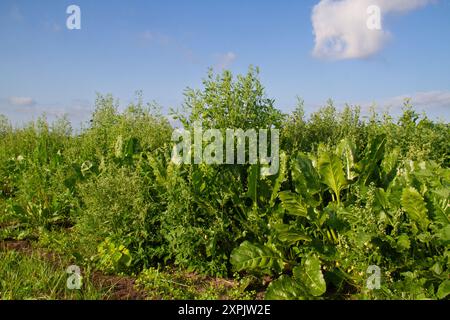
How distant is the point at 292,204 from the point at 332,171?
0.43 meters

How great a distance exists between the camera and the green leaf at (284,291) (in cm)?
324

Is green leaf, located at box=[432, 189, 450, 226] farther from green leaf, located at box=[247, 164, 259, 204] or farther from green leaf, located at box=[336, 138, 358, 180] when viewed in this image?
green leaf, located at box=[247, 164, 259, 204]

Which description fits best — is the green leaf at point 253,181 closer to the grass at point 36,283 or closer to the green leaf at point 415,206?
the green leaf at point 415,206

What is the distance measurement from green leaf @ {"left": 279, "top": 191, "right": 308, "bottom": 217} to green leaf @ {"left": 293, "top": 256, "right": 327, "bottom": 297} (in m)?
0.42

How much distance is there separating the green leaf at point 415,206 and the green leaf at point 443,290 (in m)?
0.42

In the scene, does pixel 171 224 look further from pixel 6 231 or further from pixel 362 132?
pixel 362 132

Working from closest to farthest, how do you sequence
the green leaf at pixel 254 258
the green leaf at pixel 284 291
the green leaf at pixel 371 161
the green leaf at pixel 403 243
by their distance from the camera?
the green leaf at pixel 403 243
the green leaf at pixel 284 291
the green leaf at pixel 254 258
the green leaf at pixel 371 161

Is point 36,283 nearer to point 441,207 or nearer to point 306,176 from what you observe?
point 306,176

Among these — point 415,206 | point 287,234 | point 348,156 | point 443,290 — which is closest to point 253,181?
point 287,234

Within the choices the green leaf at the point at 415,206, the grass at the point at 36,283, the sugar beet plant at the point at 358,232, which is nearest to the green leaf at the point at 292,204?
the sugar beet plant at the point at 358,232
